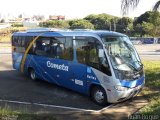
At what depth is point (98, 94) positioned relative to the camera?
1093 centimetres

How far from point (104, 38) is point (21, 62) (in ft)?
22.9

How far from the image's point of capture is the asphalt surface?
11.1 m

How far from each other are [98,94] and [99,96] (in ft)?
0.26

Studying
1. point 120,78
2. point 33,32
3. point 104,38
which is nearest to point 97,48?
point 104,38

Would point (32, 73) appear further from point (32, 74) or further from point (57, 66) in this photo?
point (57, 66)

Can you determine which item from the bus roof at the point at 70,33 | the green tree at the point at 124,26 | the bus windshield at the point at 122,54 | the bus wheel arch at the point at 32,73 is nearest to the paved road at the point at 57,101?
the bus wheel arch at the point at 32,73

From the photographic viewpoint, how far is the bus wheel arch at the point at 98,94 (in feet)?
35.2

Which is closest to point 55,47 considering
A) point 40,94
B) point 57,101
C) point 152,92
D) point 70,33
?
point 70,33

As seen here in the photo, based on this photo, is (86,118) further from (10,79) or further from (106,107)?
(10,79)

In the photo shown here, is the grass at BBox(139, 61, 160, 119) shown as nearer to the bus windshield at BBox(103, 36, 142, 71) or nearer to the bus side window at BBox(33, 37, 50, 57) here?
the bus windshield at BBox(103, 36, 142, 71)

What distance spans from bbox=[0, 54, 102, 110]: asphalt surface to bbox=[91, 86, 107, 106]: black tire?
0.58ft

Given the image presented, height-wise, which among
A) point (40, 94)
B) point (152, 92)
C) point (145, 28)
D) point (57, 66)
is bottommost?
point (40, 94)

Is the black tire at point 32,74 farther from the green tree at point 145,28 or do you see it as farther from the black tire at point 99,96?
the green tree at point 145,28

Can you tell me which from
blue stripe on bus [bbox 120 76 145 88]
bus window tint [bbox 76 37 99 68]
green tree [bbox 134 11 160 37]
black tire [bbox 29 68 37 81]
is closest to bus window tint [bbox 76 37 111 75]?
bus window tint [bbox 76 37 99 68]
